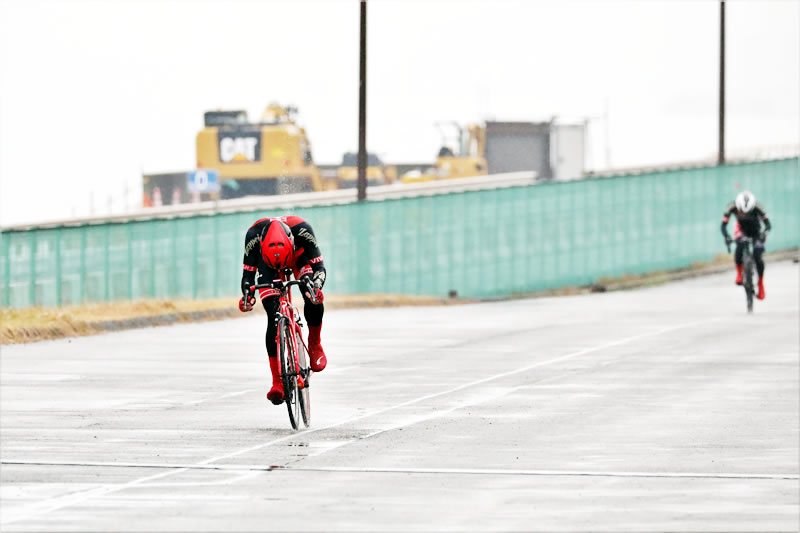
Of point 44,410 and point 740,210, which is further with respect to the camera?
point 740,210

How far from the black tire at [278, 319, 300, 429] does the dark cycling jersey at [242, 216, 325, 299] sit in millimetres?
365

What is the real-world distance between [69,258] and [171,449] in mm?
19863

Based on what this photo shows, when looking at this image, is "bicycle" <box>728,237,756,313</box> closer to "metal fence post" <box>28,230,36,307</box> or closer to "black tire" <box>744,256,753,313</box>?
"black tire" <box>744,256,753,313</box>

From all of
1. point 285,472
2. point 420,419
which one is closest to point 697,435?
point 420,419

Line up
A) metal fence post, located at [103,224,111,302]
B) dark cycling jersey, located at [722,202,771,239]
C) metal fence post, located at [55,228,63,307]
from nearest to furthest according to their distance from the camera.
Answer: dark cycling jersey, located at [722,202,771,239]
metal fence post, located at [55,228,63,307]
metal fence post, located at [103,224,111,302]

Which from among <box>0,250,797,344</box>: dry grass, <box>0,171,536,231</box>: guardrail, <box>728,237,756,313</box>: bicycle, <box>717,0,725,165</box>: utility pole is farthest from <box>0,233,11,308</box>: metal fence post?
<box>0,171,536,231</box>: guardrail

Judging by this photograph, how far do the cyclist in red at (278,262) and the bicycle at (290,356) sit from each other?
0.06m

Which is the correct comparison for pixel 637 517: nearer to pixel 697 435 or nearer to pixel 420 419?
pixel 697 435

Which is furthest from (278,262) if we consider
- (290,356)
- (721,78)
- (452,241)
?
(721,78)

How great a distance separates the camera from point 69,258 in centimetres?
3397

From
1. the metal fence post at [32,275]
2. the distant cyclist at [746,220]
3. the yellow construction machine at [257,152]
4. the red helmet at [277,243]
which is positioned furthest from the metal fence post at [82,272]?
the yellow construction machine at [257,152]

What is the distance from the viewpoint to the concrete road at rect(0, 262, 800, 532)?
37.0 ft

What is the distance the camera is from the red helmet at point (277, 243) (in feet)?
50.6

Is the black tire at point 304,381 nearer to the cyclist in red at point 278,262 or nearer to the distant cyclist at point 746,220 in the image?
the cyclist in red at point 278,262
